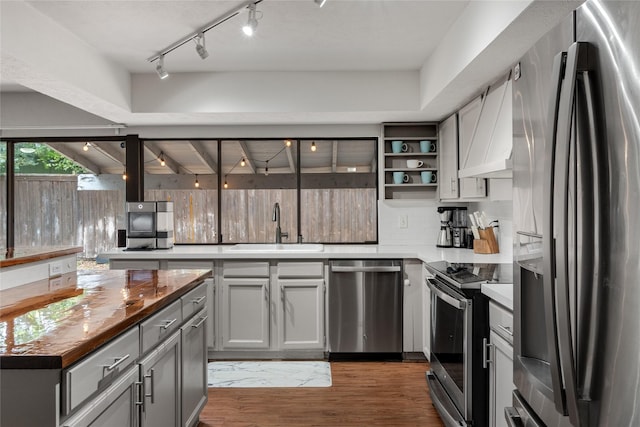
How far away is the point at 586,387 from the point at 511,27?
5.35 feet

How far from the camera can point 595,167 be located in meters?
0.81

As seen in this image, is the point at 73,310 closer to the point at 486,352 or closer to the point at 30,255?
the point at 30,255

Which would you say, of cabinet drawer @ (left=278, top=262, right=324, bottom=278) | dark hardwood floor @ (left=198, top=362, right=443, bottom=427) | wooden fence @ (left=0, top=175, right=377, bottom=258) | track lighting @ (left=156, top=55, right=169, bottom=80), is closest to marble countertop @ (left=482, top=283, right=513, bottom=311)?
dark hardwood floor @ (left=198, top=362, right=443, bottom=427)

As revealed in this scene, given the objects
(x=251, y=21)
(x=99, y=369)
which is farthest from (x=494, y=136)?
(x=99, y=369)

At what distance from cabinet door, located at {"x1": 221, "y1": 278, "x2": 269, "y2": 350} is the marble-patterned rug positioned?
0.18 meters

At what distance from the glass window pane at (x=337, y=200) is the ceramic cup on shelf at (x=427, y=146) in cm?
53

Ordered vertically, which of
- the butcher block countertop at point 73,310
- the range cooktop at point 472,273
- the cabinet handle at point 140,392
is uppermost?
the range cooktop at point 472,273

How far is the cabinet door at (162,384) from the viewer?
1634mm

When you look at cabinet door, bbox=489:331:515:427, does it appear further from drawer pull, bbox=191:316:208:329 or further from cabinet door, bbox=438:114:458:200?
cabinet door, bbox=438:114:458:200

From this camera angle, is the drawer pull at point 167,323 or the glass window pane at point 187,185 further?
the glass window pane at point 187,185

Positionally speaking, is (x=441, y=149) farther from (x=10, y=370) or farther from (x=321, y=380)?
(x=10, y=370)

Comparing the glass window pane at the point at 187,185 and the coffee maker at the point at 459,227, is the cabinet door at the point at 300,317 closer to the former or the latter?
the glass window pane at the point at 187,185

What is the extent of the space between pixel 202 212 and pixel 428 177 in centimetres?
234

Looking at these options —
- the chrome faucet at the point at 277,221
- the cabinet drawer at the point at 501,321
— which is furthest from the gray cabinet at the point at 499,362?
the chrome faucet at the point at 277,221
